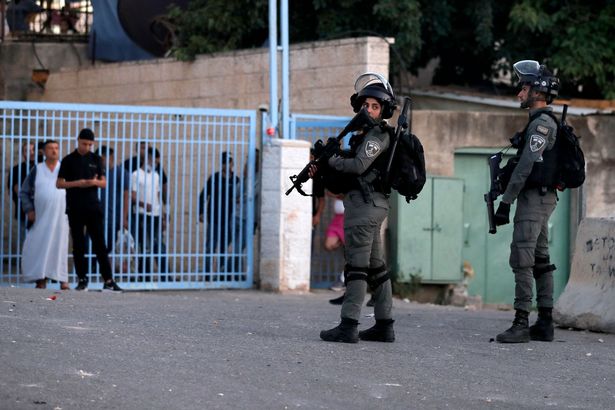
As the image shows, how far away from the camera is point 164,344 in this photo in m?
8.11

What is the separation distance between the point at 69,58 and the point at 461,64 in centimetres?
651

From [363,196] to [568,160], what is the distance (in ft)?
5.58

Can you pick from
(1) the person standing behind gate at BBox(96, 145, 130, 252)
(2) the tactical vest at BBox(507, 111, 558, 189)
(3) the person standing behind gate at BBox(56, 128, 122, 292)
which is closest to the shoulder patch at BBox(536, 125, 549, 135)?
(2) the tactical vest at BBox(507, 111, 558, 189)

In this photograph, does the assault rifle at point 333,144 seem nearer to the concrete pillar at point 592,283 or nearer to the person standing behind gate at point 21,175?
the concrete pillar at point 592,283

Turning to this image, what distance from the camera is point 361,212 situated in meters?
8.58

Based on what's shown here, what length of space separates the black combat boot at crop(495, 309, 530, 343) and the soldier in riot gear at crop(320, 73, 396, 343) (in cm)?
108

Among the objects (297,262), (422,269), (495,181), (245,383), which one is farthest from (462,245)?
(245,383)

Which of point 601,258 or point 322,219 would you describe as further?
point 322,219

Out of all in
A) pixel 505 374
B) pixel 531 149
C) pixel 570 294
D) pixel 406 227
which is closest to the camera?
pixel 505 374

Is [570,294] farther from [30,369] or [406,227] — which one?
[30,369]

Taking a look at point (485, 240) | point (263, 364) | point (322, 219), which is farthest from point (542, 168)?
point (485, 240)

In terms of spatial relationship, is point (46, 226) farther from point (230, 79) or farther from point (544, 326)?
point (544, 326)

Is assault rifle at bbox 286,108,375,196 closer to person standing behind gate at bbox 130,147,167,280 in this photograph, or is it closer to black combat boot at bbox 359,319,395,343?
black combat boot at bbox 359,319,395,343

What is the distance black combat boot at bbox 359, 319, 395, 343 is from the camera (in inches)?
349
